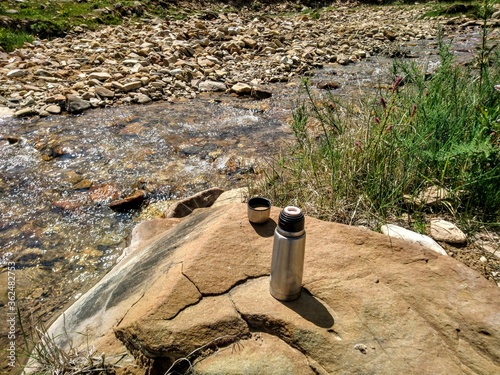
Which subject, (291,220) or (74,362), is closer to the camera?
(291,220)

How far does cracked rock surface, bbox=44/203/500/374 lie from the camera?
185cm

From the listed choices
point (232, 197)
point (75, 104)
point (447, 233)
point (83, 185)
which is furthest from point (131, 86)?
point (447, 233)

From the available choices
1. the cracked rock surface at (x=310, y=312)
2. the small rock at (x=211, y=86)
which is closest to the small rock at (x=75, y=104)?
the small rock at (x=211, y=86)

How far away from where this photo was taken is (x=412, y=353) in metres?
1.85

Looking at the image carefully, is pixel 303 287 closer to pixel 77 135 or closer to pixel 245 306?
pixel 245 306

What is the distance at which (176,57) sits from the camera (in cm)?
969

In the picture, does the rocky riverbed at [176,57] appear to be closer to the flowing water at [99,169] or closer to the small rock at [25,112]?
the small rock at [25,112]

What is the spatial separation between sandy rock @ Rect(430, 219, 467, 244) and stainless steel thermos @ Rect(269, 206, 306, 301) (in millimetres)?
1381

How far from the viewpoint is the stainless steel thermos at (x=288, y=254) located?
6.34ft

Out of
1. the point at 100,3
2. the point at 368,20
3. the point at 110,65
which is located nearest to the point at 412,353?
the point at 110,65

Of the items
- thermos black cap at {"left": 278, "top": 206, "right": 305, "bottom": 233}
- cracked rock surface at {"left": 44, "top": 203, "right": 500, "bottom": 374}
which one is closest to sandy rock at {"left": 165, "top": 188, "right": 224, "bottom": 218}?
cracked rock surface at {"left": 44, "top": 203, "right": 500, "bottom": 374}

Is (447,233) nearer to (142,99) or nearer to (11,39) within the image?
(142,99)

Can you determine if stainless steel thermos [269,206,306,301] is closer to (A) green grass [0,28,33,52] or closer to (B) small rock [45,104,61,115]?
(B) small rock [45,104,61,115]

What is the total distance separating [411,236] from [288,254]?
1267 mm
